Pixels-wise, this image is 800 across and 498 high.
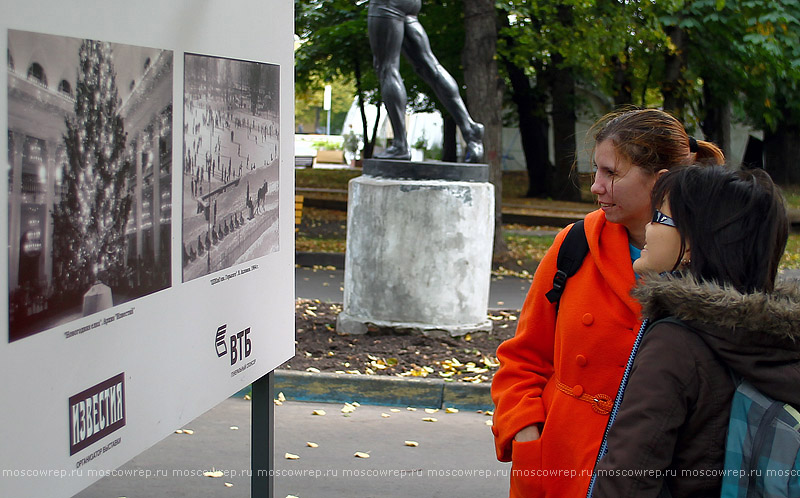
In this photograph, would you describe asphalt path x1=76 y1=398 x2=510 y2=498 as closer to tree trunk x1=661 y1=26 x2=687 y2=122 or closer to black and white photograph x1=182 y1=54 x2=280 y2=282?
black and white photograph x1=182 y1=54 x2=280 y2=282

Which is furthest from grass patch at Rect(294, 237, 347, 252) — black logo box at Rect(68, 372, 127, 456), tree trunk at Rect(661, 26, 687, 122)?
black logo box at Rect(68, 372, 127, 456)

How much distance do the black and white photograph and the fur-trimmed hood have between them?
136 cm

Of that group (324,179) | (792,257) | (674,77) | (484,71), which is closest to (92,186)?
(484,71)

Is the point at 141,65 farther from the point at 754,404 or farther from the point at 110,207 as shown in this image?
the point at 754,404

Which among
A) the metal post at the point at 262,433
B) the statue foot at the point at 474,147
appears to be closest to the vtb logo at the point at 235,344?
the metal post at the point at 262,433

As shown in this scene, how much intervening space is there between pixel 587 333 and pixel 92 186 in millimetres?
1319

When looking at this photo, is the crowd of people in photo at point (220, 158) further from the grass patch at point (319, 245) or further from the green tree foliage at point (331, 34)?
the green tree foliage at point (331, 34)

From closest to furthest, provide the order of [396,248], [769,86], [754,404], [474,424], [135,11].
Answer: [754,404], [135,11], [474,424], [396,248], [769,86]

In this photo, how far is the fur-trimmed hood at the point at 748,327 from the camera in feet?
6.54

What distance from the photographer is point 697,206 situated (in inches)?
83.9

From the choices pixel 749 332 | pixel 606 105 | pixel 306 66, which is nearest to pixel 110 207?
pixel 749 332

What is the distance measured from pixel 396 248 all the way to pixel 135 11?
5.70 m

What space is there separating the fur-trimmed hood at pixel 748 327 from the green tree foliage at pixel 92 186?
4.21 feet

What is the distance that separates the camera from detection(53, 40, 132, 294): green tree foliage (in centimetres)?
208
